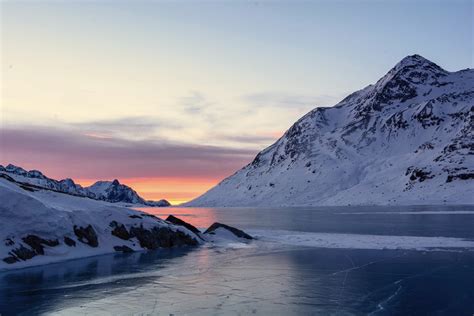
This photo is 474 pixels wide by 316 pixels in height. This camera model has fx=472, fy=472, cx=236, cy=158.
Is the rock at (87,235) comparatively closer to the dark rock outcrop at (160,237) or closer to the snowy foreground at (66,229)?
the snowy foreground at (66,229)

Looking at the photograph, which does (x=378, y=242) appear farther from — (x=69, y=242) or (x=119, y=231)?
(x=69, y=242)

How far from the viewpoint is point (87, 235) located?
31.6 meters

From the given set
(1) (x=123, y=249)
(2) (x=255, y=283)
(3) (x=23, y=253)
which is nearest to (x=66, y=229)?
(3) (x=23, y=253)

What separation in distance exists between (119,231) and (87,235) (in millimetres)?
3301

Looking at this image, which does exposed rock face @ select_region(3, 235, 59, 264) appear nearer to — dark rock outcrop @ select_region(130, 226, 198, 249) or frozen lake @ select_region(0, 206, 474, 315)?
frozen lake @ select_region(0, 206, 474, 315)

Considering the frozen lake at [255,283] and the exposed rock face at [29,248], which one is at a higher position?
the exposed rock face at [29,248]

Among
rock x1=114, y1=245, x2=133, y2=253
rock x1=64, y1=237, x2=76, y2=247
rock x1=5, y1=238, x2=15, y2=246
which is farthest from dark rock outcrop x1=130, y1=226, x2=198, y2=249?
rock x1=5, y1=238, x2=15, y2=246

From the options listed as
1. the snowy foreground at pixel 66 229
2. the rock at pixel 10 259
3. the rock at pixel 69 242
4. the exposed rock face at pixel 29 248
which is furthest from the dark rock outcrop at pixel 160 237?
the rock at pixel 10 259

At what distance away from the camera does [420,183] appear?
192750mm

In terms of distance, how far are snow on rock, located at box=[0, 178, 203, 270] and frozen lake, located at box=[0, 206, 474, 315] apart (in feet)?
5.19

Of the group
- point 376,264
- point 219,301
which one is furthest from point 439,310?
point 376,264

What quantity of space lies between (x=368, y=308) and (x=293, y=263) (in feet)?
36.7

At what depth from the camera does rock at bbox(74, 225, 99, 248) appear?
30.9 metres

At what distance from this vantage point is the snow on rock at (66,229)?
2689 cm
